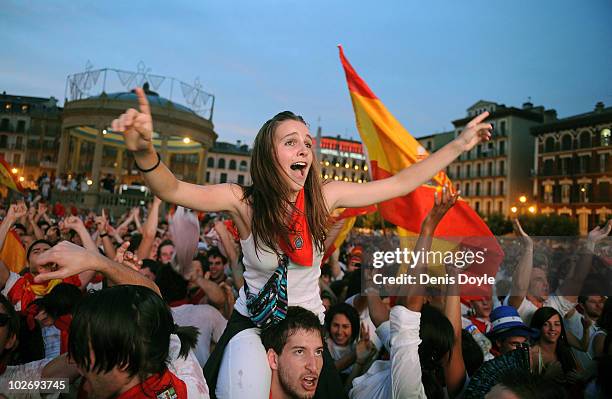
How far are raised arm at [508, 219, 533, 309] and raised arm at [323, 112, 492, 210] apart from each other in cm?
220

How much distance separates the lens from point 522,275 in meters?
4.50

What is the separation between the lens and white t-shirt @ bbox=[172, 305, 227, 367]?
394 cm

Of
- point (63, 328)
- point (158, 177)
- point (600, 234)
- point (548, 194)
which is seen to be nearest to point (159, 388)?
point (158, 177)

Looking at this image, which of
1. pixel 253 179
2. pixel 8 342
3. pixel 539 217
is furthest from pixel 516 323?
pixel 539 217

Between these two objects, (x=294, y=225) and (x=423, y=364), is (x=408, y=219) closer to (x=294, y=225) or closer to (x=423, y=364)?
(x=423, y=364)

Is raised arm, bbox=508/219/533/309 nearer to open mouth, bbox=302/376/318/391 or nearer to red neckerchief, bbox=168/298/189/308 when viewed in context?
open mouth, bbox=302/376/318/391

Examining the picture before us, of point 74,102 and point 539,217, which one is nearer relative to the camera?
point 74,102

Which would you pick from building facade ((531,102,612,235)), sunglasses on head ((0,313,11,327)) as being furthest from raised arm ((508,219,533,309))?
building facade ((531,102,612,235))

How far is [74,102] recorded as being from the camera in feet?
95.0

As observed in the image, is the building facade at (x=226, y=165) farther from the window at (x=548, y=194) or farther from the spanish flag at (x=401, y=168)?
the spanish flag at (x=401, y=168)

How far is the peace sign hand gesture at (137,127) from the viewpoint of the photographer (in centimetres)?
183

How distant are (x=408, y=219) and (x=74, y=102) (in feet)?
97.7

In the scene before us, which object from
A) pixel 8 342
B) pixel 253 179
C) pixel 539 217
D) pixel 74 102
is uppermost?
pixel 74 102

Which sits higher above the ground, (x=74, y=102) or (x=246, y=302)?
(x=74, y=102)
